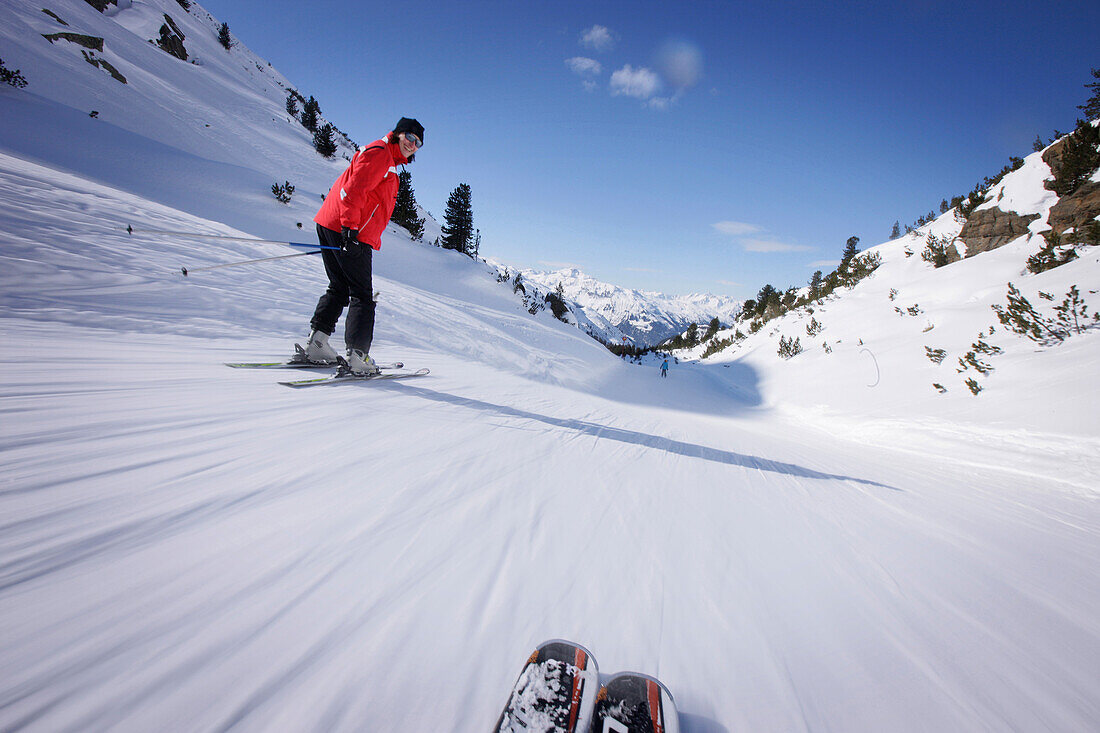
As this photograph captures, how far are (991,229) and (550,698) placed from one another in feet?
56.0

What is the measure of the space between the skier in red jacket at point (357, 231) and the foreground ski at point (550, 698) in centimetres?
318

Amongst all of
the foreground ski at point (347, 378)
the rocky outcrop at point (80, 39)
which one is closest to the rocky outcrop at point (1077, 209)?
the foreground ski at point (347, 378)

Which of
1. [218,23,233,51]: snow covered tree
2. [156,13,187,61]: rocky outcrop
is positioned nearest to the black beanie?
[156,13,187,61]: rocky outcrop

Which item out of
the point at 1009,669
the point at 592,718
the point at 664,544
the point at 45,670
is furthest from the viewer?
the point at 664,544

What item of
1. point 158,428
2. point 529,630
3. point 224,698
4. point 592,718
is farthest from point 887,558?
point 158,428

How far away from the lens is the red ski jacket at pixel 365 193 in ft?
10.5

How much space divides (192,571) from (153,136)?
2133 cm

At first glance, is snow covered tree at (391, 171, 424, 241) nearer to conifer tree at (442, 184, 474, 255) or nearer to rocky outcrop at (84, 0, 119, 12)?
conifer tree at (442, 184, 474, 255)

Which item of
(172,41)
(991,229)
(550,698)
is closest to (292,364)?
(550,698)

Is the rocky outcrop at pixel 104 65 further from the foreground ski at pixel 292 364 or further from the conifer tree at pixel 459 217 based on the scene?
the foreground ski at pixel 292 364

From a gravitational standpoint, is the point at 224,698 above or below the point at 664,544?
below

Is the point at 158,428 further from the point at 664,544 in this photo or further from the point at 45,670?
the point at 664,544

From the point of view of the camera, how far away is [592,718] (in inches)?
39.6

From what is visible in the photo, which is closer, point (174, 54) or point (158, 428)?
point (158, 428)
